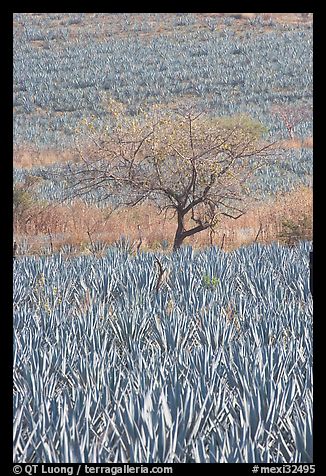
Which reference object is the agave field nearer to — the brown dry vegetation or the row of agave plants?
the brown dry vegetation

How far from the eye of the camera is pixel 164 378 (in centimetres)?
395

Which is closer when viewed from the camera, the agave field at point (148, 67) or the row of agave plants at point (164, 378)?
the row of agave plants at point (164, 378)

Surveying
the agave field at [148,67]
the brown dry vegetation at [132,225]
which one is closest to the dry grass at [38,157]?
the agave field at [148,67]

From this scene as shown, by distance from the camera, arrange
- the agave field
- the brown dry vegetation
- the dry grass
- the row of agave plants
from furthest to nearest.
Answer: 1. the agave field
2. the dry grass
3. the brown dry vegetation
4. the row of agave plants

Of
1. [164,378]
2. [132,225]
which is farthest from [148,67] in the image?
[164,378]

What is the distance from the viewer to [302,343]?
5.02 m

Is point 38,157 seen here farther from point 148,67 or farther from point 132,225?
point 148,67

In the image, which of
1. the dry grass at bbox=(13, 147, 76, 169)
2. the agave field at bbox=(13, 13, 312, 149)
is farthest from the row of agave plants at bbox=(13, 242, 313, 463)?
the agave field at bbox=(13, 13, 312, 149)

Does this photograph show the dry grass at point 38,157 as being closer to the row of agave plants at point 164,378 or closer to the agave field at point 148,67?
the agave field at point 148,67

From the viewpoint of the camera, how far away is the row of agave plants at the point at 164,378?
10.6 ft

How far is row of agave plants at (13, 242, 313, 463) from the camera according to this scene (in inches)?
128
